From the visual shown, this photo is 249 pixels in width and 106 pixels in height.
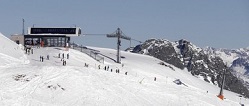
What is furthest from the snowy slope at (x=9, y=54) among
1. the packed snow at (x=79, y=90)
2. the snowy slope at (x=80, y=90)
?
the snowy slope at (x=80, y=90)

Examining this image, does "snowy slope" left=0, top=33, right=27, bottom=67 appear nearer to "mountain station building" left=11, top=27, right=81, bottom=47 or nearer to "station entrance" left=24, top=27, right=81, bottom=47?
"mountain station building" left=11, top=27, right=81, bottom=47

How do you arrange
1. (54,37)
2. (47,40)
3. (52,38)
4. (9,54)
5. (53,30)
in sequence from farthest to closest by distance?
(53,30) → (47,40) → (52,38) → (54,37) → (9,54)

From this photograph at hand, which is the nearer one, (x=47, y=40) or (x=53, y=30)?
(x=47, y=40)

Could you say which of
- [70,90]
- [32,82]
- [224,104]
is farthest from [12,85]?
[224,104]

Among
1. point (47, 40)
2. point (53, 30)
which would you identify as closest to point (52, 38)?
point (47, 40)

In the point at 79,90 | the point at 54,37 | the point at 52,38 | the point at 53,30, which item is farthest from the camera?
the point at 53,30

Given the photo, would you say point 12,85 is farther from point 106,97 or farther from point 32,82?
point 106,97

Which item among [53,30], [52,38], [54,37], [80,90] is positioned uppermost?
[53,30]

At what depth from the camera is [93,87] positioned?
54.2m

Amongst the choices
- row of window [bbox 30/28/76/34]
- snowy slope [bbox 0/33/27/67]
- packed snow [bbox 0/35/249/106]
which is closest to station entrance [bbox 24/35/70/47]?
row of window [bbox 30/28/76/34]

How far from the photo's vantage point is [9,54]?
78.0 meters

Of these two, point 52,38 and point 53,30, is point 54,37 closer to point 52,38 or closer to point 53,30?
point 52,38

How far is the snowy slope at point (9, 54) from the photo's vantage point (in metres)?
68.8

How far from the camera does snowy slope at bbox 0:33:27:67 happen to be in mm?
68812
